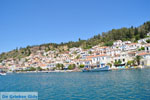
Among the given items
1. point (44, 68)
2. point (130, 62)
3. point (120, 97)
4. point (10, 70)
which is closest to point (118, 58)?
point (130, 62)

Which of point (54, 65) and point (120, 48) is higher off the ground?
point (120, 48)

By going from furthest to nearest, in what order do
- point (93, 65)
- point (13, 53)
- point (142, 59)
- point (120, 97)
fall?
point (13, 53) < point (93, 65) < point (142, 59) < point (120, 97)

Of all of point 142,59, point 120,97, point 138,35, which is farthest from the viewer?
point 138,35

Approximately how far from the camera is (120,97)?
43.3 ft

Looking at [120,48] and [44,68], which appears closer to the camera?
[120,48]

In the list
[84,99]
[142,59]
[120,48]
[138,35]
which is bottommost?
[84,99]

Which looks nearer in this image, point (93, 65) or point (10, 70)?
point (93, 65)

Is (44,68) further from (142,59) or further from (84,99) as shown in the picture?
(84,99)

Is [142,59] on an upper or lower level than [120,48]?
lower

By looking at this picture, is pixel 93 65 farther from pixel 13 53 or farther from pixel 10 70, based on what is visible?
pixel 13 53

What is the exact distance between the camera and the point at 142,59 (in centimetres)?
5153

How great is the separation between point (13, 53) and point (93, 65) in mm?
122206

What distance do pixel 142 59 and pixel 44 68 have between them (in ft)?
169

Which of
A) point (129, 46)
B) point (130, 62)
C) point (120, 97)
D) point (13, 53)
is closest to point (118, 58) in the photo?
point (130, 62)
